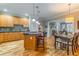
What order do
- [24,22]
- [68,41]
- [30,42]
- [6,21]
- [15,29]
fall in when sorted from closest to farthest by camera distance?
[24,22] < [6,21] < [15,29] < [68,41] < [30,42]

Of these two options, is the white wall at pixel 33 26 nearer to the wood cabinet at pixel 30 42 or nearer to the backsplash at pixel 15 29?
the backsplash at pixel 15 29

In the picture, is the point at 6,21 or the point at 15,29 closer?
the point at 6,21

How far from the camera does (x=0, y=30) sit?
305 cm

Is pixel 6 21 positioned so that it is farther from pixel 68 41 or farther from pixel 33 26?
pixel 68 41

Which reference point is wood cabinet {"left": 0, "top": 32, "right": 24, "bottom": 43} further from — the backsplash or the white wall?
the white wall

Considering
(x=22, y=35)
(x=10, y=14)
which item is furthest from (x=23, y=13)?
(x=22, y=35)

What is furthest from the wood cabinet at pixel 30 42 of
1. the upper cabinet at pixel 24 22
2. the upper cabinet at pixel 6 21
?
the upper cabinet at pixel 6 21

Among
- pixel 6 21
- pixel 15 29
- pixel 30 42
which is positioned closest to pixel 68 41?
pixel 30 42

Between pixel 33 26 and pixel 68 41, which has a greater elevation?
pixel 33 26

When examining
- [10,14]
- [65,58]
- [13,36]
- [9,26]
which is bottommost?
[65,58]

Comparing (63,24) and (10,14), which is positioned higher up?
(10,14)

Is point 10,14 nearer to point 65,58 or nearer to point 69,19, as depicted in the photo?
point 69,19

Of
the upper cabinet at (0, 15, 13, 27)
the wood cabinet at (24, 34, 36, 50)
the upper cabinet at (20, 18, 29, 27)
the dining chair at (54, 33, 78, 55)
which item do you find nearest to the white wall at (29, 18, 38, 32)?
the upper cabinet at (20, 18, 29, 27)

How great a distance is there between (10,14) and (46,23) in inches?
36.8
